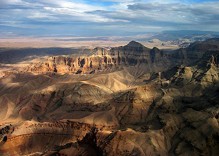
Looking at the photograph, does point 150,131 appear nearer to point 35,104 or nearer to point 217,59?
point 35,104

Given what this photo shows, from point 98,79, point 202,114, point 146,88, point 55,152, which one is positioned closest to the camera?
point 55,152

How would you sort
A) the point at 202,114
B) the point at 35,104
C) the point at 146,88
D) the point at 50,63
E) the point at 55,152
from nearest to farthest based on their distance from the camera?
the point at 55,152 → the point at 202,114 → the point at 146,88 → the point at 35,104 → the point at 50,63

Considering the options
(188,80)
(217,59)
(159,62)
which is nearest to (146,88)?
(188,80)

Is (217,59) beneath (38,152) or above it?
above

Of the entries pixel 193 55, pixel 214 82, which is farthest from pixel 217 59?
pixel 193 55

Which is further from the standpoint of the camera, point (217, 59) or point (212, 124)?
point (217, 59)

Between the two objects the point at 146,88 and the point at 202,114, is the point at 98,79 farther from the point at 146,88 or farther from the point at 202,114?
the point at 202,114
